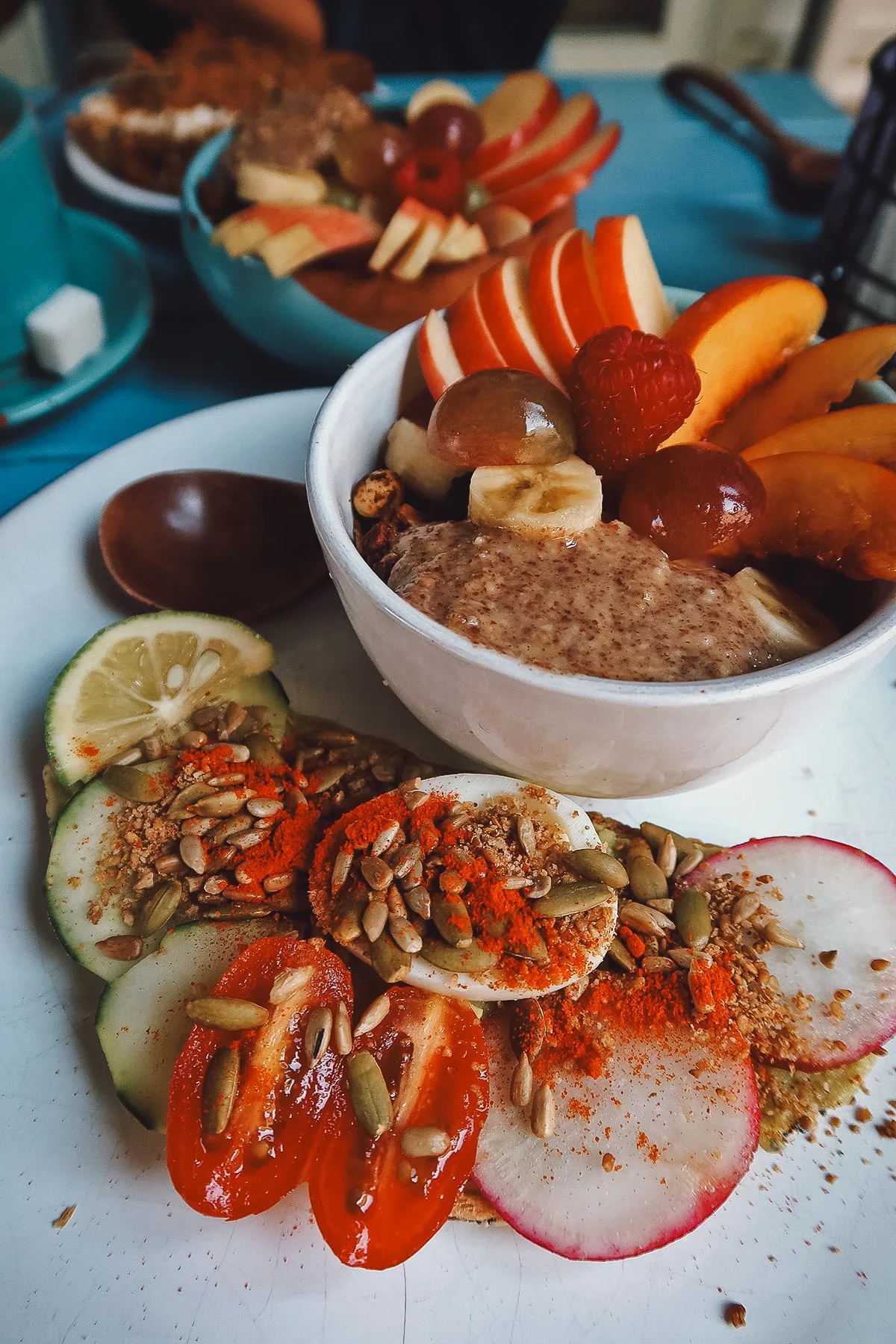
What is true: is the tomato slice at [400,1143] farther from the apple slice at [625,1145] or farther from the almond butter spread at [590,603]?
the almond butter spread at [590,603]

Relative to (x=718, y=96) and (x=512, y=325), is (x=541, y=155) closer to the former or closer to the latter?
(x=512, y=325)

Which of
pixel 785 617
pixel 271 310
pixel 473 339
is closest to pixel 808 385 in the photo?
pixel 785 617

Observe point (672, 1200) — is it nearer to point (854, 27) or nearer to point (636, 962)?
point (636, 962)

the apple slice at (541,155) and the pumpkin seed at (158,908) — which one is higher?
the apple slice at (541,155)

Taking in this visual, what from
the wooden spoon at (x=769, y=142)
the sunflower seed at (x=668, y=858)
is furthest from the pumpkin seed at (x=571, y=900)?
the wooden spoon at (x=769, y=142)

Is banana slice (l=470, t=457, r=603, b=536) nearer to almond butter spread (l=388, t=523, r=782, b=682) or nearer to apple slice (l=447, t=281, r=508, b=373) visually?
almond butter spread (l=388, t=523, r=782, b=682)

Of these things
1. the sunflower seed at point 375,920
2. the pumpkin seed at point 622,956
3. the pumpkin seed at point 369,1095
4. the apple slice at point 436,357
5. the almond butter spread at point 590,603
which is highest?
the apple slice at point 436,357

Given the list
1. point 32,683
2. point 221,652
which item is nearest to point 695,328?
point 221,652
